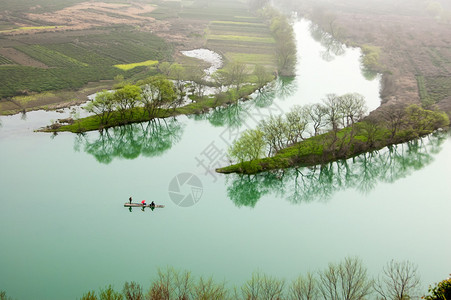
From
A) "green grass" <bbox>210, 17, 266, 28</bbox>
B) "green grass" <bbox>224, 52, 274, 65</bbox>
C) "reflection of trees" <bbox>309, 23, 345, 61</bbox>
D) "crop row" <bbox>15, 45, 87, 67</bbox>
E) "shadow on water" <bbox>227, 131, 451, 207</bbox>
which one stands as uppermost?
"green grass" <bbox>210, 17, 266, 28</bbox>

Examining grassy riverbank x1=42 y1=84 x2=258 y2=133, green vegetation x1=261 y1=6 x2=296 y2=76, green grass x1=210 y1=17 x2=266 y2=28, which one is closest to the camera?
grassy riverbank x1=42 y1=84 x2=258 y2=133

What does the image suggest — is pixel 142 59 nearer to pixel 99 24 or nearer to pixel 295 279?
pixel 99 24

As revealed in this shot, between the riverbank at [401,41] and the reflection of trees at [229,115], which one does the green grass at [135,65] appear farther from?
the riverbank at [401,41]

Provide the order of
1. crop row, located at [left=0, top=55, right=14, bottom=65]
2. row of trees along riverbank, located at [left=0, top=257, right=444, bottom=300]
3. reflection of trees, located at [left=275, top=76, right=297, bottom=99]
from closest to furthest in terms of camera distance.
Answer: row of trees along riverbank, located at [left=0, top=257, right=444, bottom=300]
reflection of trees, located at [left=275, top=76, right=297, bottom=99]
crop row, located at [left=0, top=55, right=14, bottom=65]

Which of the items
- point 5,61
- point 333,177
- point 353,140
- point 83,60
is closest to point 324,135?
point 353,140

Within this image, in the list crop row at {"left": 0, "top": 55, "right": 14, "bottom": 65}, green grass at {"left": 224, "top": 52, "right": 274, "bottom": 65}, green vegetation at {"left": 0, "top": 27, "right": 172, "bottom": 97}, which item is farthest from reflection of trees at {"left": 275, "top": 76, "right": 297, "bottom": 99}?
crop row at {"left": 0, "top": 55, "right": 14, "bottom": 65}

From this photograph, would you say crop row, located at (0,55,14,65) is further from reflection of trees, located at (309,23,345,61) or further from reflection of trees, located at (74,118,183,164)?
reflection of trees, located at (309,23,345,61)

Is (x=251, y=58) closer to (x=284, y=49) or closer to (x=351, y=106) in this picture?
(x=284, y=49)
